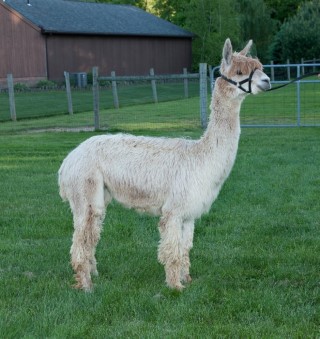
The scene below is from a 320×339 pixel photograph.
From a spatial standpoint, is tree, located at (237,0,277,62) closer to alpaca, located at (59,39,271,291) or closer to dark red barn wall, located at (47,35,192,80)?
dark red barn wall, located at (47,35,192,80)

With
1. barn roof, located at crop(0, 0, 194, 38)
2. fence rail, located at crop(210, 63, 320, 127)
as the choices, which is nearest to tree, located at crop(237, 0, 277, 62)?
barn roof, located at crop(0, 0, 194, 38)

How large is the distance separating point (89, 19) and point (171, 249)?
40.5 meters

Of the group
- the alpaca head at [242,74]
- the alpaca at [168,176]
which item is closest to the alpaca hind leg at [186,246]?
the alpaca at [168,176]

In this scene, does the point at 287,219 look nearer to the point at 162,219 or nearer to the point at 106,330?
the point at 162,219

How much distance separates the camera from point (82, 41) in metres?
42.5

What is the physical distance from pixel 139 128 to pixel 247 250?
415 inches

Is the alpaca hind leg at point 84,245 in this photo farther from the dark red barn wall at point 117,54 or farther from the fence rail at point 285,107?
the dark red barn wall at point 117,54

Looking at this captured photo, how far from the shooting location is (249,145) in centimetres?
1329

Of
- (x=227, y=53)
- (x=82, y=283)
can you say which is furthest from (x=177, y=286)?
(x=227, y=53)

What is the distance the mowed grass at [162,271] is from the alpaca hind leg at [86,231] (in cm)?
15

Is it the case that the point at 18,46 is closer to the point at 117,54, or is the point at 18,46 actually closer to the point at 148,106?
the point at 117,54

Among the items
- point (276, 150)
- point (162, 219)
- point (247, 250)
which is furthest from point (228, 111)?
point (276, 150)

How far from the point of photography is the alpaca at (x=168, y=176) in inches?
213

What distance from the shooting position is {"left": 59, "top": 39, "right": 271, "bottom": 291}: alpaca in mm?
5398
